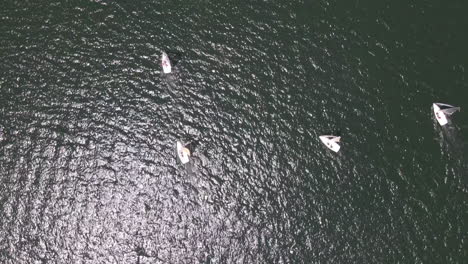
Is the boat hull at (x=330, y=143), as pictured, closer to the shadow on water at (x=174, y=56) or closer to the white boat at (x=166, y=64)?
the white boat at (x=166, y=64)

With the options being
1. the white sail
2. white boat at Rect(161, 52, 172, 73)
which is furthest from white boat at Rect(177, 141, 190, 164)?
the white sail

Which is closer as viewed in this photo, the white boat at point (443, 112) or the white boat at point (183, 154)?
the white boat at point (183, 154)

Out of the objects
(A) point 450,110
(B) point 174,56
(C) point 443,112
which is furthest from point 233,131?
(A) point 450,110

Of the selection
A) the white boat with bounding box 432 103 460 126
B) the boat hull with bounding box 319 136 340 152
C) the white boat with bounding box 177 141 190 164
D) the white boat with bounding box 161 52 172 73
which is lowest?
the white boat with bounding box 177 141 190 164

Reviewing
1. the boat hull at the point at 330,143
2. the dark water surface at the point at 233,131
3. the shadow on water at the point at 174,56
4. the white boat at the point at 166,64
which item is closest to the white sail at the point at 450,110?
the dark water surface at the point at 233,131

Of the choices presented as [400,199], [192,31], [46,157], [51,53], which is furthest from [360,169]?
[51,53]

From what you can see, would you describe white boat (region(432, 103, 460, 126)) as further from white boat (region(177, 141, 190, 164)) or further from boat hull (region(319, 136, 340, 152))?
white boat (region(177, 141, 190, 164))
